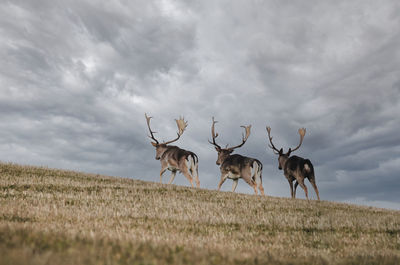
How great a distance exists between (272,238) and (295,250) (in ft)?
3.90

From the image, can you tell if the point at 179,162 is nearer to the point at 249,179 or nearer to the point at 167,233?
the point at 249,179

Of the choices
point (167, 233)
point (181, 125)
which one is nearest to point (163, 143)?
point (181, 125)

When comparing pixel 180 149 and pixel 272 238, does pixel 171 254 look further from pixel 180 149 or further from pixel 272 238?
pixel 180 149

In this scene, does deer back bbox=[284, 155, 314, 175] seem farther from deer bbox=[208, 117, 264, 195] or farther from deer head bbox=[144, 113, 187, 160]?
deer head bbox=[144, 113, 187, 160]

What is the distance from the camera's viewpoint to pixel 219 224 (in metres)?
8.38

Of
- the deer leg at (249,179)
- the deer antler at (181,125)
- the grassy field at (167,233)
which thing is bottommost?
the grassy field at (167,233)

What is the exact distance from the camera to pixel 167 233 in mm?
6527

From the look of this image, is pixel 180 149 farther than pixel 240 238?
Yes

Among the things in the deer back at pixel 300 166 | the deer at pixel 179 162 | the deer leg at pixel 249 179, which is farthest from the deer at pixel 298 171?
the deer at pixel 179 162

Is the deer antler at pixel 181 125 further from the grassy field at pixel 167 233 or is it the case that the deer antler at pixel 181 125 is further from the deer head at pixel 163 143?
the grassy field at pixel 167 233

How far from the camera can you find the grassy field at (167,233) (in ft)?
9.87

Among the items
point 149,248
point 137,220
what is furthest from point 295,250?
point 137,220

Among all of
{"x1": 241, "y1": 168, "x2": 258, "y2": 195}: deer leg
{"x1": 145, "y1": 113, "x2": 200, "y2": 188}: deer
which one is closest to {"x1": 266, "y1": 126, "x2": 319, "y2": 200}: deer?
{"x1": 241, "y1": 168, "x2": 258, "y2": 195}: deer leg

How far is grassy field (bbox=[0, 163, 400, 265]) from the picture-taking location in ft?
9.87
